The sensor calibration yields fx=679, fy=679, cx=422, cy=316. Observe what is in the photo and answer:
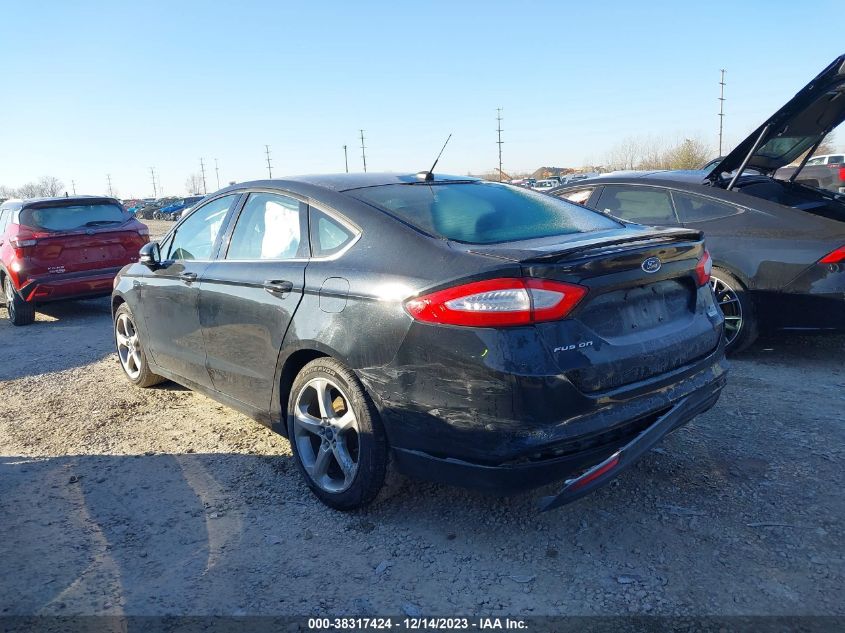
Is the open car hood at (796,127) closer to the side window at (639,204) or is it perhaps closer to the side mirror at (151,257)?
the side window at (639,204)

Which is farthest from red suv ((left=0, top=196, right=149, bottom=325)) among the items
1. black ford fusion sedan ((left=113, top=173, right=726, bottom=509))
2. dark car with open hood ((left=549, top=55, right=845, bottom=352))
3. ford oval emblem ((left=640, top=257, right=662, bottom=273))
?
ford oval emblem ((left=640, top=257, right=662, bottom=273))

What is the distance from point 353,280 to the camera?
3.05 m

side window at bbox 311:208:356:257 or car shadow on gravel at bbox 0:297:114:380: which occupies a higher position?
side window at bbox 311:208:356:257

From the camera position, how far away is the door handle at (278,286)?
3.38 meters

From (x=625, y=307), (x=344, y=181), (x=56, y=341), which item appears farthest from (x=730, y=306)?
(x=56, y=341)

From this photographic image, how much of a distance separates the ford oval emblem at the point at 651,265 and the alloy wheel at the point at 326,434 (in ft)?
4.64

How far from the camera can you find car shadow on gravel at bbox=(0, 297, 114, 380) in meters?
6.45

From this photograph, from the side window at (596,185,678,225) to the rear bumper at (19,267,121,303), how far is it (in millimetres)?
6073

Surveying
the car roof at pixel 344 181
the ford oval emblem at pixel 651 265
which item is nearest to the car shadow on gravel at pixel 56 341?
the car roof at pixel 344 181

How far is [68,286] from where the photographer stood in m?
8.48

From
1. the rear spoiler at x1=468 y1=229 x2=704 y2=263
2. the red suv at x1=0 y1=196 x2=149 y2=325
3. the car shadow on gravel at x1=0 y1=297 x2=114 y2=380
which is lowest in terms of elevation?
the car shadow on gravel at x1=0 y1=297 x2=114 y2=380

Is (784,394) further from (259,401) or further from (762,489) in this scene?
(259,401)

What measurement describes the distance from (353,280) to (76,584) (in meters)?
1.70

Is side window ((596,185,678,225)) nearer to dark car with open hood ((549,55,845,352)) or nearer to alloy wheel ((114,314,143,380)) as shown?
dark car with open hood ((549,55,845,352))
